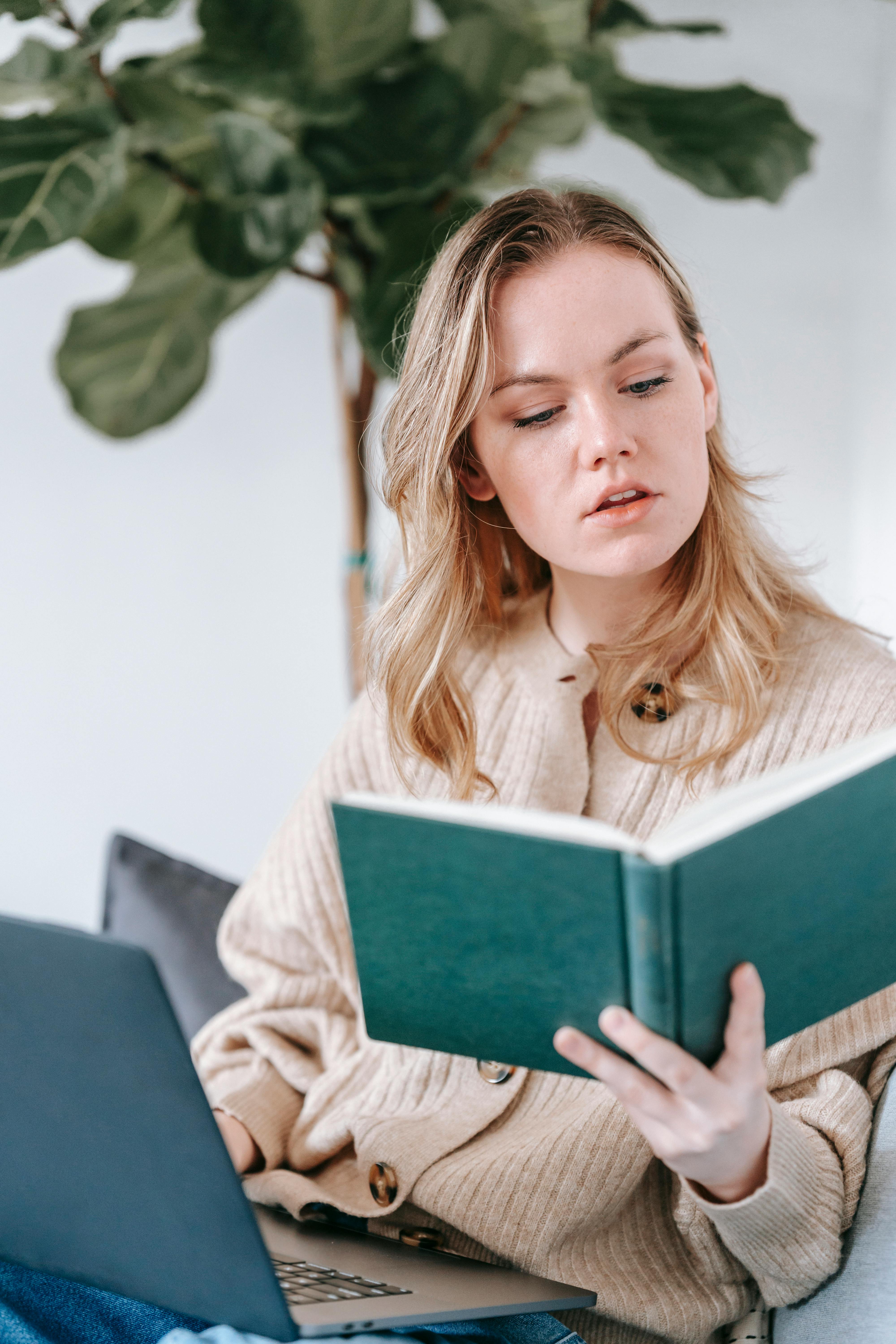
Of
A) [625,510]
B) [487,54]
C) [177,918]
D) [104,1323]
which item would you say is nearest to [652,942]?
[625,510]

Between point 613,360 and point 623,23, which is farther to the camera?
point 623,23

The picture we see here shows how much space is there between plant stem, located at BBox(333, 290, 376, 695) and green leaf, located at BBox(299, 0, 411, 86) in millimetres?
354

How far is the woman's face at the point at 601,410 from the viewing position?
945 mm

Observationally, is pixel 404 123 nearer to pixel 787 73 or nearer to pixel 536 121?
pixel 536 121

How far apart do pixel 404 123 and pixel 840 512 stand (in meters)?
1.05

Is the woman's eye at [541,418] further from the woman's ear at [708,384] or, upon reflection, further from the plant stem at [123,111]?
the plant stem at [123,111]

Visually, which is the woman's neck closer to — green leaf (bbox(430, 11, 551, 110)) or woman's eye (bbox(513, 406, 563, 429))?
woman's eye (bbox(513, 406, 563, 429))

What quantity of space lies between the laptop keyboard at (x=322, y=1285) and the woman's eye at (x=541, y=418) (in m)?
0.69

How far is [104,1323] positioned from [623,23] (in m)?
1.60

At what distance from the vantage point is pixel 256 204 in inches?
58.8

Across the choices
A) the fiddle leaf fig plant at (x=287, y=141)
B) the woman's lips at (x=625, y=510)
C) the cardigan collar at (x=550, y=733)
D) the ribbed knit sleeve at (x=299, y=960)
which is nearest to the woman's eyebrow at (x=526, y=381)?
the woman's lips at (x=625, y=510)

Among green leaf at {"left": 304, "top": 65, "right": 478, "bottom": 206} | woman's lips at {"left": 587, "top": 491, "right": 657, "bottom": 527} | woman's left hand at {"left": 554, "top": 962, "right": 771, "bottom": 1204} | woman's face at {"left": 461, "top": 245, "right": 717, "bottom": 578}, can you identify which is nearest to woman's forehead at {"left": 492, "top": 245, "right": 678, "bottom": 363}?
woman's face at {"left": 461, "top": 245, "right": 717, "bottom": 578}

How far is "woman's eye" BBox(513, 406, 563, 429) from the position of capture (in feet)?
3.19

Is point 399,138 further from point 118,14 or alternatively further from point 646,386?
point 646,386
